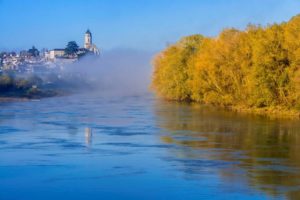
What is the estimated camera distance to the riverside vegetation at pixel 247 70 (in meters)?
38.9

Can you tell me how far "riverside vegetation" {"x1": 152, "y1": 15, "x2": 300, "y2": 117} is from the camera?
38938mm

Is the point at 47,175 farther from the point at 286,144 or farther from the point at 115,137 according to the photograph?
the point at 286,144

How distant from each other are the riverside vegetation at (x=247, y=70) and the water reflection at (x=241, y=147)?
9.49 ft

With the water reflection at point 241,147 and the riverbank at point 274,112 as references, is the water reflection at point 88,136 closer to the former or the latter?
the water reflection at point 241,147

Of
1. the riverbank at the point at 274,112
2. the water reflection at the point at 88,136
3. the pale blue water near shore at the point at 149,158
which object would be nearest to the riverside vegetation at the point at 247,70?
the riverbank at the point at 274,112

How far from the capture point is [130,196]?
1678cm

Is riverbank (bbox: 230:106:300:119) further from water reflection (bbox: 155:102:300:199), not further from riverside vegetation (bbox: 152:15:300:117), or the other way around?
water reflection (bbox: 155:102:300:199)

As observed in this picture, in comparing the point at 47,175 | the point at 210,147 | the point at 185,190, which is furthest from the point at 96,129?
the point at 185,190

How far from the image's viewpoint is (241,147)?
25.5 m

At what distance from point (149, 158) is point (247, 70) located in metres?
21.2

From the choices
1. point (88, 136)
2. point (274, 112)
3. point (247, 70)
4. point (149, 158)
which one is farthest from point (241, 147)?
point (247, 70)

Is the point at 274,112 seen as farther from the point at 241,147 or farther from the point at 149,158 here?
the point at 149,158

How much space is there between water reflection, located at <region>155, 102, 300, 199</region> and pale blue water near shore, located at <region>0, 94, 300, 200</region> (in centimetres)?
3

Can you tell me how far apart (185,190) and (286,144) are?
32.6 ft
